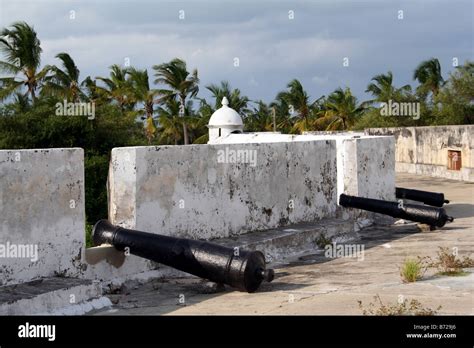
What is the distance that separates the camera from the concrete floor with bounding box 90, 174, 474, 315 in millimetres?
5594

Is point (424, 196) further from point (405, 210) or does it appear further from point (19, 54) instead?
point (19, 54)

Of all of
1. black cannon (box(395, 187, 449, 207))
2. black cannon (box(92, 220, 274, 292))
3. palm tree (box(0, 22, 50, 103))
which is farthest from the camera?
palm tree (box(0, 22, 50, 103))

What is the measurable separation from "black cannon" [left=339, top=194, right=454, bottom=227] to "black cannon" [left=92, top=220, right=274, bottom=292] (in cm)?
520

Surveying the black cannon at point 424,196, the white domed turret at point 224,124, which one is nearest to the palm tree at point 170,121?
the white domed turret at point 224,124

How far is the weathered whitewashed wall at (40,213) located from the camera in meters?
5.84

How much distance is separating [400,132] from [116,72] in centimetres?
2123

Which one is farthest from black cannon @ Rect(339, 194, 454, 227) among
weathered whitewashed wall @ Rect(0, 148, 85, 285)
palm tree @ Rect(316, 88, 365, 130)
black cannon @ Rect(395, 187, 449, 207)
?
palm tree @ Rect(316, 88, 365, 130)

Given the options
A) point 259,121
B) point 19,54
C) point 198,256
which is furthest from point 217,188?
point 259,121

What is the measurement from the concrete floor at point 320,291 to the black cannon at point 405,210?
1.50m

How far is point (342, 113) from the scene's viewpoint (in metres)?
43.0

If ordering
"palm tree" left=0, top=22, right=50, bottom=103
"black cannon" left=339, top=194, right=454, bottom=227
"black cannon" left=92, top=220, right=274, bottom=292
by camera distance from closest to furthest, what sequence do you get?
"black cannon" left=92, top=220, right=274, bottom=292
"black cannon" left=339, top=194, right=454, bottom=227
"palm tree" left=0, top=22, right=50, bottom=103

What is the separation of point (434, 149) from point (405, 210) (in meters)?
12.4

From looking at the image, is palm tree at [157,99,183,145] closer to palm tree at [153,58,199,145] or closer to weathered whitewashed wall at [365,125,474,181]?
palm tree at [153,58,199,145]
